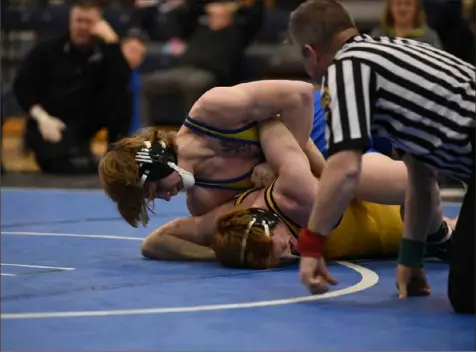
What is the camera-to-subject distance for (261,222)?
388 cm

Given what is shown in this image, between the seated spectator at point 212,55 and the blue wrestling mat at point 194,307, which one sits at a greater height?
the blue wrestling mat at point 194,307

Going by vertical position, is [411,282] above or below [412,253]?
below

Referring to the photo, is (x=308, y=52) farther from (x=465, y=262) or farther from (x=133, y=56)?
(x=133, y=56)

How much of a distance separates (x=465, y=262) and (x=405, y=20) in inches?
179

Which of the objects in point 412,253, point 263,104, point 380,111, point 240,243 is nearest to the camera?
point 380,111

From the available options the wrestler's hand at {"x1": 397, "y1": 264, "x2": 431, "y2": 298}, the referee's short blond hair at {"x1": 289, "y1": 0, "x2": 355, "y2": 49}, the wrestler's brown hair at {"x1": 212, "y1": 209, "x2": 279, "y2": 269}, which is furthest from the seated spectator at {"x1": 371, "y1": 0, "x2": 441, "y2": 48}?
the referee's short blond hair at {"x1": 289, "y1": 0, "x2": 355, "y2": 49}

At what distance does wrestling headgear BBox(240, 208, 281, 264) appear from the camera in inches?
152

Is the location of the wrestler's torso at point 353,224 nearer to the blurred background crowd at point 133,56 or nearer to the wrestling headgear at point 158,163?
the wrestling headgear at point 158,163

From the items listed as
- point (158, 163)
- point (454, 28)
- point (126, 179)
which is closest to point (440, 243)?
point (158, 163)

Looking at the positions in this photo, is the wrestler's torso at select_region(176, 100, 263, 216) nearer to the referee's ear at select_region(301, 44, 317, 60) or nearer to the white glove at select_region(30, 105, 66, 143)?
the referee's ear at select_region(301, 44, 317, 60)

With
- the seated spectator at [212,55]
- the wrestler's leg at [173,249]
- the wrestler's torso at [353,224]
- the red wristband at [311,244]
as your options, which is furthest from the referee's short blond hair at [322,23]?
the seated spectator at [212,55]

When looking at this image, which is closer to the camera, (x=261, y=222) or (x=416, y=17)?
(x=261, y=222)

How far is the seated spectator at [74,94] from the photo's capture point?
824cm

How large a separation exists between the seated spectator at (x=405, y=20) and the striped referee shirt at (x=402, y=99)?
4.38m
